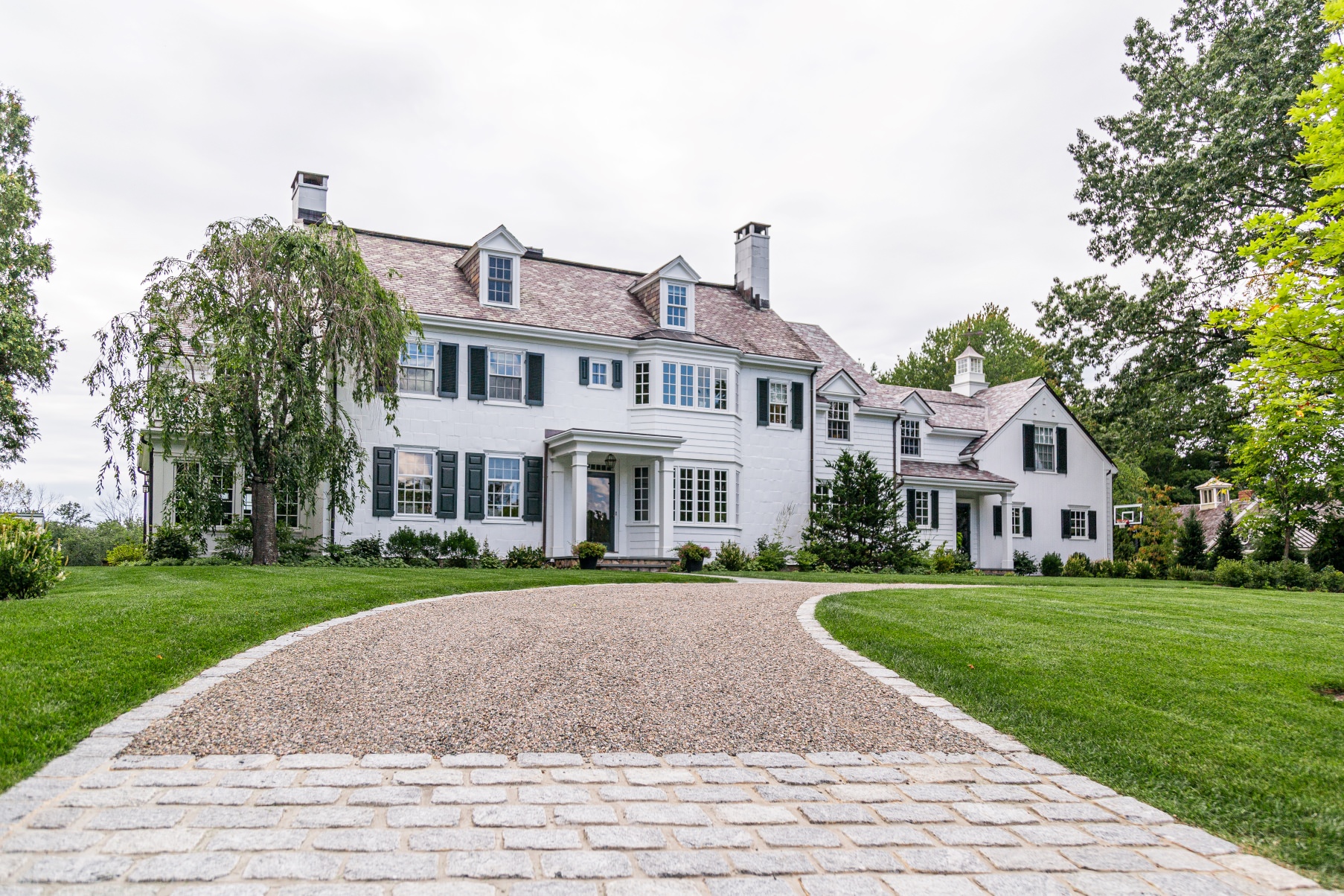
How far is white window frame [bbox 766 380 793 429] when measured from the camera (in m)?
24.1

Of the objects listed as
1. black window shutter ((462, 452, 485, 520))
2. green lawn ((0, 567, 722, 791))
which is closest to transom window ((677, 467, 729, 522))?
black window shutter ((462, 452, 485, 520))

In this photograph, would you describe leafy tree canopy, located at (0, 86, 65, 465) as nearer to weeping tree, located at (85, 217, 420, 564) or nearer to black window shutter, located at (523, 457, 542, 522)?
weeping tree, located at (85, 217, 420, 564)

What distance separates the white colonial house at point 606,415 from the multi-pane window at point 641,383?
0.05 meters

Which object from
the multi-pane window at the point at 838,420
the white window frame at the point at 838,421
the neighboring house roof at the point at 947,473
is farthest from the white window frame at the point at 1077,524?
the multi-pane window at the point at 838,420

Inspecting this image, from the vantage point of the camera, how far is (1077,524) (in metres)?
29.6

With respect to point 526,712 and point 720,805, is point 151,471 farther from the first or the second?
point 720,805

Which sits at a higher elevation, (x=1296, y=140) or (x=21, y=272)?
(x=1296, y=140)

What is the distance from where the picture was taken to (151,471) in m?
19.2

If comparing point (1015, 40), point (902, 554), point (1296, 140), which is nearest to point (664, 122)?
point (1015, 40)

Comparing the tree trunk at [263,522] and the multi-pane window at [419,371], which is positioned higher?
the multi-pane window at [419,371]

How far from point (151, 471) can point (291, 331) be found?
5506 millimetres

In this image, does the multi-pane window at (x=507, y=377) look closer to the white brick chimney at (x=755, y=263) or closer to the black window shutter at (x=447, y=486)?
the black window shutter at (x=447, y=486)

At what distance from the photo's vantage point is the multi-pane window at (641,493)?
22.1 meters

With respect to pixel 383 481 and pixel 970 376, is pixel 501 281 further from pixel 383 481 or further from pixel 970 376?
pixel 970 376
